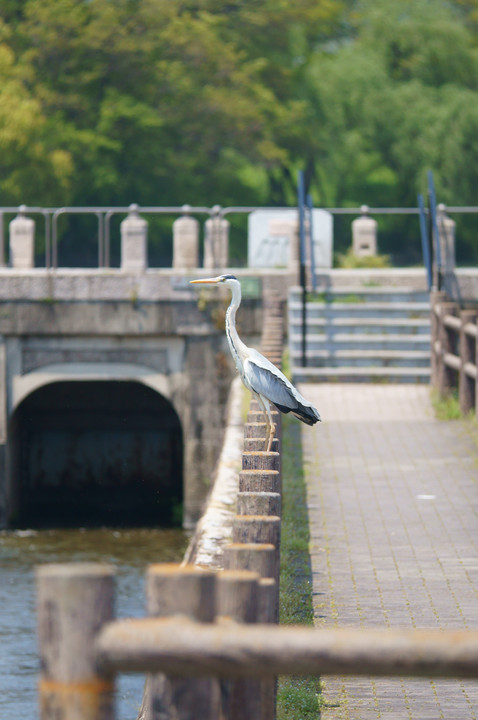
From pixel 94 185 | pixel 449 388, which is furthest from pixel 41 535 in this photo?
pixel 94 185

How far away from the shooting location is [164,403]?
2678 centimetres

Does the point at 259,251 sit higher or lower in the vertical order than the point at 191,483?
higher

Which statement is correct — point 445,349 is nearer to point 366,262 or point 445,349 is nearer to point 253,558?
point 366,262

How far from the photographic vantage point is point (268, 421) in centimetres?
823

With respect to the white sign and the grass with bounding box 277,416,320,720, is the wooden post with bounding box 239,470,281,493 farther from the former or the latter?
the white sign

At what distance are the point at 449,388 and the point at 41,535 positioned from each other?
8918 mm

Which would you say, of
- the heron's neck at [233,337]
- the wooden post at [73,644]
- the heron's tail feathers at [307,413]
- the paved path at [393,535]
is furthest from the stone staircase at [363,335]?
the wooden post at [73,644]

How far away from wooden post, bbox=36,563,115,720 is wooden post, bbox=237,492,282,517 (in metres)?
2.16

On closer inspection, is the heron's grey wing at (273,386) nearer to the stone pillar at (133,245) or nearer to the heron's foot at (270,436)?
the heron's foot at (270,436)

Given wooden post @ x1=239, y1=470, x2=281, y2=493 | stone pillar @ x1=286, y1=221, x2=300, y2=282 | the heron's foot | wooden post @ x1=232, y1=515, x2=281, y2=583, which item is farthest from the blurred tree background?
wooden post @ x1=232, y1=515, x2=281, y2=583

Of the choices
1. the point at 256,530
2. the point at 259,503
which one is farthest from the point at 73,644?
the point at 259,503

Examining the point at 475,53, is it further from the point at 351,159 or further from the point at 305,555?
the point at 305,555

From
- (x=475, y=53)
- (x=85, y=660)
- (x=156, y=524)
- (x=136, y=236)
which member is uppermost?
(x=475, y=53)

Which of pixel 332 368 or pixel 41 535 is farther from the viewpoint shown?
pixel 41 535
